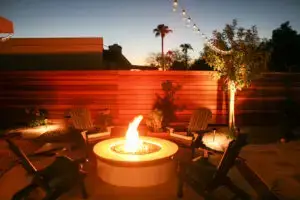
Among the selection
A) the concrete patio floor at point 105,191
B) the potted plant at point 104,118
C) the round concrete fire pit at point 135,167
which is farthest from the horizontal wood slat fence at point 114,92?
the concrete patio floor at point 105,191

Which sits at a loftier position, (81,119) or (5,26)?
(5,26)

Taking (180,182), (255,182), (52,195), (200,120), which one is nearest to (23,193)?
(52,195)

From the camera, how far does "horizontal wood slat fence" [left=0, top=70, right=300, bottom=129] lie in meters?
9.89

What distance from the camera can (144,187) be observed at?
4.88 meters

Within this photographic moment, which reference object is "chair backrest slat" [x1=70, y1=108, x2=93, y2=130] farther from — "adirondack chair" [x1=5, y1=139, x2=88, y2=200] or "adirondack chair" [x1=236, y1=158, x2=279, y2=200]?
"adirondack chair" [x1=236, y1=158, x2=279, y2=200]

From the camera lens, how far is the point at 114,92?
32.6ft

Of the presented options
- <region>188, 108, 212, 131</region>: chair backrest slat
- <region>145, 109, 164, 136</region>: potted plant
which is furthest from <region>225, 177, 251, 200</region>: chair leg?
<region>145, 109, 164, 136</region>: potted plant

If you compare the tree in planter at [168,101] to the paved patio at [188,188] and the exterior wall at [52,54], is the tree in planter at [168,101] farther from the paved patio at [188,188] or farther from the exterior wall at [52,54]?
the exterior wall at [52,54]

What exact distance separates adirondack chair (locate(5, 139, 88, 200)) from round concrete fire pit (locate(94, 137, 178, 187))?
534 millimetres

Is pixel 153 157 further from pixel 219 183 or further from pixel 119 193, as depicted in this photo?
pixel 219 183

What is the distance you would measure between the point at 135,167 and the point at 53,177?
121 cm

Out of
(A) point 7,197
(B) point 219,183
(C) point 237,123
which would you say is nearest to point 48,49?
(C) point 237,123

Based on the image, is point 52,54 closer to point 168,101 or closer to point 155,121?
point 168,101

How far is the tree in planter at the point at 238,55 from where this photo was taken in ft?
25.6
